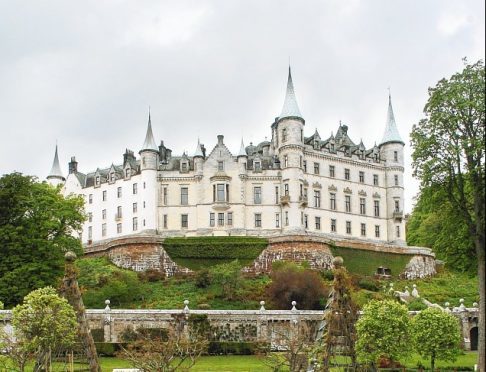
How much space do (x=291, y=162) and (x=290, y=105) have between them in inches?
225

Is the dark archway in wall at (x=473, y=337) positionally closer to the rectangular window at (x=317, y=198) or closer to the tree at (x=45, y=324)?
the rectangular window at (x=317, y=198)

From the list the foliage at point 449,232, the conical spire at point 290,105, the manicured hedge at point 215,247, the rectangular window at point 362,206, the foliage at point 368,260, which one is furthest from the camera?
the rectangular window at point 362,206

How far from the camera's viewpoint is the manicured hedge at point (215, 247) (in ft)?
204

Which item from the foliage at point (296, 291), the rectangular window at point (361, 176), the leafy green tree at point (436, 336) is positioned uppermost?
the rectangular window at point (361, 176)

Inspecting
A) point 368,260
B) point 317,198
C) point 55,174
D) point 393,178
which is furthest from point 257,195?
point 55,174

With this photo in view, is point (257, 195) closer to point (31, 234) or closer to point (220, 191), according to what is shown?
point (220, 191)

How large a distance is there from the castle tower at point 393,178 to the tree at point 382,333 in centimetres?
4311

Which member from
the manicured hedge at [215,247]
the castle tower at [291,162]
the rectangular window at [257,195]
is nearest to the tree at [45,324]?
the manicured hedge at [215,247]

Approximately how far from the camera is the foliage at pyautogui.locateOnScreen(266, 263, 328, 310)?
49162 millimetres

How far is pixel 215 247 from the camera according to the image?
62344 mm

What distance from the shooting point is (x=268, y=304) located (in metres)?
49.7

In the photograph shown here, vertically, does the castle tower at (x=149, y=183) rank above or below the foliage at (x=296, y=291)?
above

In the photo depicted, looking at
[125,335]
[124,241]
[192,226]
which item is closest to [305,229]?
[192,226]

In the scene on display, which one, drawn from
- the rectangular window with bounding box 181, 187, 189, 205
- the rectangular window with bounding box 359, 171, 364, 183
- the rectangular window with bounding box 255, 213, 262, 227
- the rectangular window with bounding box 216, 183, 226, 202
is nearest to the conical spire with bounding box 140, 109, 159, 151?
the rectangular window with bounding box 181, 187, 189, 205
